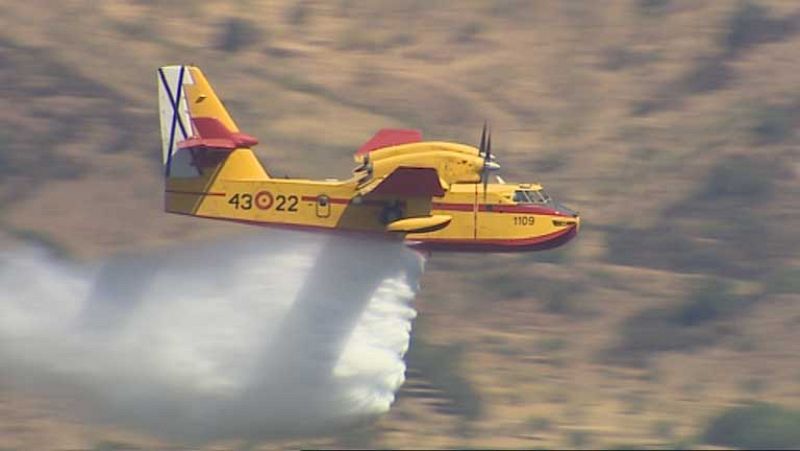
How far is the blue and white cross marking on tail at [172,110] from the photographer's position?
44.3 meters

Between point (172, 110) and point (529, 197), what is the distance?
8.32 m

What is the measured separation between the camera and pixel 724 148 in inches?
3095

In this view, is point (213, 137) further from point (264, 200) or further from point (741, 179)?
point (741, 179)

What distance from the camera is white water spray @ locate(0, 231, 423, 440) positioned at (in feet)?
146

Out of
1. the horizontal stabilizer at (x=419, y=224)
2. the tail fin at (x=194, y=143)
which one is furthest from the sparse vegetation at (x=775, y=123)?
the tail fin at (x=194, y=143)

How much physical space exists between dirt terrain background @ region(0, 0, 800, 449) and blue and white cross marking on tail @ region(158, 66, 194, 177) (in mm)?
11313

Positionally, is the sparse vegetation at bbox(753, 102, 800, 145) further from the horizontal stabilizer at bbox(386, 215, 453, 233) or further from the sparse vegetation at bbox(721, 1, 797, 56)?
the horizontal stabilizer at bbox(386, 215, 453, 233)

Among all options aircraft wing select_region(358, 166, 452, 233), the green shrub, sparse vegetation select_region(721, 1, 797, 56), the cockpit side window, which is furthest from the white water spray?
sparse vegetation select_region(721, 1, 797, 56)

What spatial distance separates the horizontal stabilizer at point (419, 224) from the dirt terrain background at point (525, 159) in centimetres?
1074

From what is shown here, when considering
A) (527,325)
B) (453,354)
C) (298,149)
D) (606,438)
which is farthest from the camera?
(298,149)

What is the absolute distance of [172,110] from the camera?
44.5 m

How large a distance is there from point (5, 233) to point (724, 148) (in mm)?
28521

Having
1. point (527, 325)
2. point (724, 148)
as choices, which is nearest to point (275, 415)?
point (527, 325)

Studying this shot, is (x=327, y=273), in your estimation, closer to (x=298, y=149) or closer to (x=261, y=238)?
(x=261, y=238)
